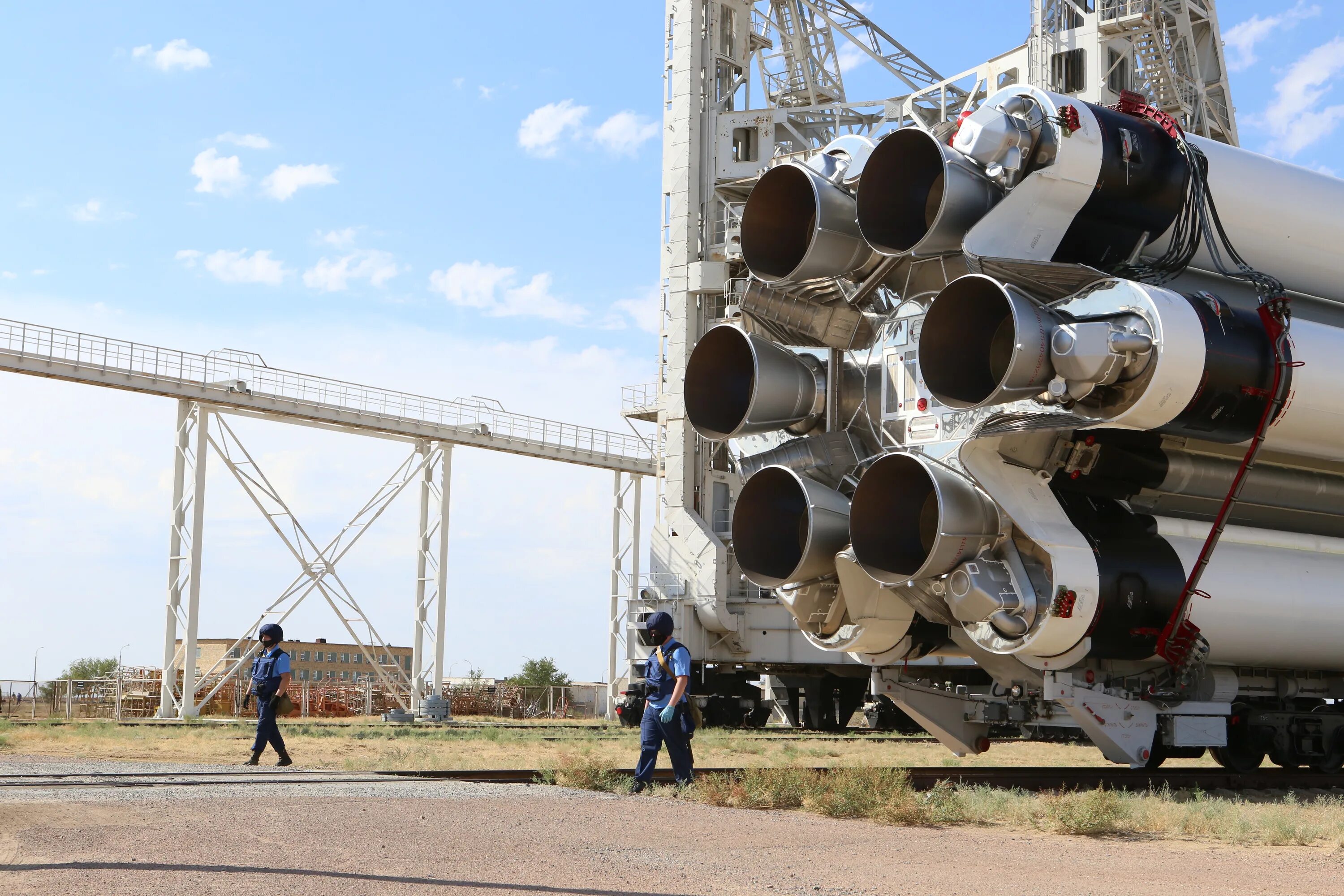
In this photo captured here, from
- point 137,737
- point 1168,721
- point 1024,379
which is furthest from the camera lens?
point 137,737

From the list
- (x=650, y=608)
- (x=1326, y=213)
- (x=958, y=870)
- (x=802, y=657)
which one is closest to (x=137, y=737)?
(x=650, y=608)

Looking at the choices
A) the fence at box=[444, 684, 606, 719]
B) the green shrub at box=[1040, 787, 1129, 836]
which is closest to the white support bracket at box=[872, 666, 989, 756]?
the green shrub at box=[1040, 787, 1129, 836]

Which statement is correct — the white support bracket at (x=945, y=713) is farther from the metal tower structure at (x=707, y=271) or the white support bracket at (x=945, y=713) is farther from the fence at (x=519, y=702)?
the fence at (x=519, y=702)

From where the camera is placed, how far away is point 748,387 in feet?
50.1

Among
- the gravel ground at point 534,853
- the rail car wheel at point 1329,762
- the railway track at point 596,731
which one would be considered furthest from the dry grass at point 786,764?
the rail car wheel at point 1329,762

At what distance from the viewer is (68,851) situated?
7.12m

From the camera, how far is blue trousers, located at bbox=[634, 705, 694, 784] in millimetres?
11562

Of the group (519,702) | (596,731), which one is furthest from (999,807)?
(519,702)

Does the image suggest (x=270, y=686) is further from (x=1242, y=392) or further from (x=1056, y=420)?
(x=1242, y=392)

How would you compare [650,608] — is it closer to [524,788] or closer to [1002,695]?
[1002,695]

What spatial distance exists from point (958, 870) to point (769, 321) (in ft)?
29.4

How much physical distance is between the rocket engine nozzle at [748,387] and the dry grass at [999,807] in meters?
4.50

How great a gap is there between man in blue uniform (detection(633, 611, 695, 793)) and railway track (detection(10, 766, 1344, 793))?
102 cm

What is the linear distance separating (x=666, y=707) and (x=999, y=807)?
2877mm
